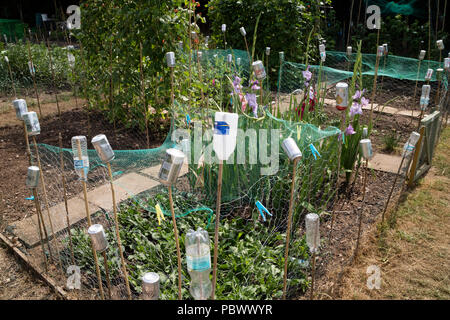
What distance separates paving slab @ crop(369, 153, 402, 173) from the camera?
11.1ft

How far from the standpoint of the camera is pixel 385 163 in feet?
11.5

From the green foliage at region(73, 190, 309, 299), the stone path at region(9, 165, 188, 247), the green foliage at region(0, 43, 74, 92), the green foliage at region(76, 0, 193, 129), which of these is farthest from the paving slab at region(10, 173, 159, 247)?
the green foliage at region(0, 43, 74, 92)

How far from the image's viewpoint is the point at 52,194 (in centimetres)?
297

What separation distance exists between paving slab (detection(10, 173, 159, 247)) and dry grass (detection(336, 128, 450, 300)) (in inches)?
65.7

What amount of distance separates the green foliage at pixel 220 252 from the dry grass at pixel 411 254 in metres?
0.35

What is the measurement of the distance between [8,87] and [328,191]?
18.7 ft

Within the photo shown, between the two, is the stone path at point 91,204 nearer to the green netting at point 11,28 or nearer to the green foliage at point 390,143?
the green foliage at point 390,143

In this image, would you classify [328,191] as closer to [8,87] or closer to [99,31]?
[99,31]

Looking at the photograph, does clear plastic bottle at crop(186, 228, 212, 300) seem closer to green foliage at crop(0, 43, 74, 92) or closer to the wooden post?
the wooden post

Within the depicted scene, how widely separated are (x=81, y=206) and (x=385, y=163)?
270 cm

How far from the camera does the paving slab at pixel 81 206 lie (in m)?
2.55

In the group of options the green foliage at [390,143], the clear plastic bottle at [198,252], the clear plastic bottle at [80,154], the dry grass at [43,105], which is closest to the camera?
the clear plastic bottle at [198,252]

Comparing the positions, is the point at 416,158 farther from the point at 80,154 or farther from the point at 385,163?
the point at 80,154

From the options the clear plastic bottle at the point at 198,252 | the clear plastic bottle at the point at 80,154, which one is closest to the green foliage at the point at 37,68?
the clear plastic bottle at the point at 80,154
